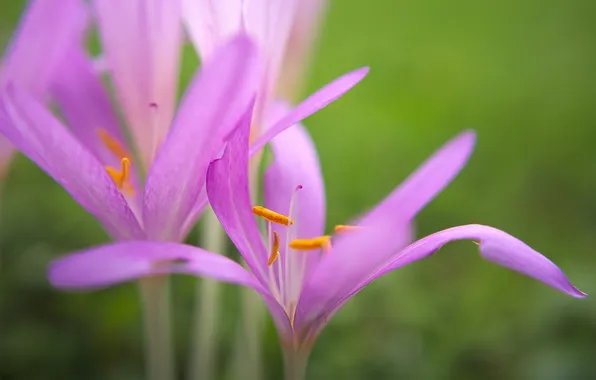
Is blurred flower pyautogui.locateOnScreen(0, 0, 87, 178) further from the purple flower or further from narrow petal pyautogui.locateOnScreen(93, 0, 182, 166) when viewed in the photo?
the purple flower

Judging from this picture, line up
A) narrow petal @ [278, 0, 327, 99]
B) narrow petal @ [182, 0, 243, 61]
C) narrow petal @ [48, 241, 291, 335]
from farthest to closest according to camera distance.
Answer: narrow petal @ [278, 0, 327, 99]
narrow petal @ [182, 0, 243, 61]
narrow petal @ [48, 241, 291, 335]

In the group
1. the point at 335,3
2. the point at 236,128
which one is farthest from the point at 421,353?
the point at 335,3

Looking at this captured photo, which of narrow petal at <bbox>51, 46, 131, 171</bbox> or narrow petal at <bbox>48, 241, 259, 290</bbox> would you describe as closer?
narrow petal at <bbox>48, 241, 259, 290</bbox>

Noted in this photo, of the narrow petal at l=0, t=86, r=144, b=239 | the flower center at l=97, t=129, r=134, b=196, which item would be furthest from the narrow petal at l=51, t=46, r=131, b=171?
the narrow petal at l=0, t=86, r=144, b=239

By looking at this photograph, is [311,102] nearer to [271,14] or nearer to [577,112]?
[271,14]

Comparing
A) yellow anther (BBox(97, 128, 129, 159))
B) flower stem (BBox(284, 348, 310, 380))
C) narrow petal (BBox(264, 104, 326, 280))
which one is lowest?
flower stem (BBox(284, 348, 310, 380))
